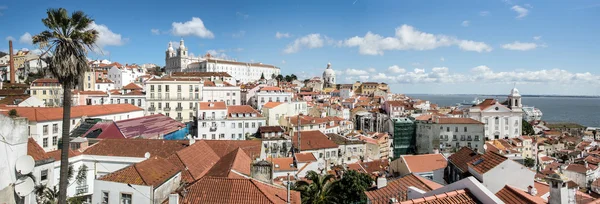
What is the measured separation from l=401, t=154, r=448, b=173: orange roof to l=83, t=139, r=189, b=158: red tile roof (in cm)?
1350

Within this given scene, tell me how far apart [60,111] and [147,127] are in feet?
27.6

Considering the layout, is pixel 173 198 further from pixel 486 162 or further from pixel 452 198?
pixel 486 162

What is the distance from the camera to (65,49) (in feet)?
35.1

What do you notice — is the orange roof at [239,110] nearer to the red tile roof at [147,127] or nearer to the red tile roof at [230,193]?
Result: the red tile roof at [147,127]

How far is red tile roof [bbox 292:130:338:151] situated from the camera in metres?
37.5

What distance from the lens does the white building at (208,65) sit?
110250mm

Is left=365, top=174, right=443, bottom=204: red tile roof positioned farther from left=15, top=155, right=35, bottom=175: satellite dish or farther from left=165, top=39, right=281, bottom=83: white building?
left=165, top=39, right=281, bottom=83: white building

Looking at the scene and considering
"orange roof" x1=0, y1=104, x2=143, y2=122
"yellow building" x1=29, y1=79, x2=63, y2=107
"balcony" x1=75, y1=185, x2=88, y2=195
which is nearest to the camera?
"balcony" x1=75, y1=185, x2=88, y2=195

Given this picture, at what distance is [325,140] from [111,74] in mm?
60235

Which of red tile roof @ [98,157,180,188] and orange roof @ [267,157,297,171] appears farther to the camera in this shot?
orange roof @ [267,157,297,171]

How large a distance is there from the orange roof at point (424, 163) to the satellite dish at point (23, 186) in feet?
59.9

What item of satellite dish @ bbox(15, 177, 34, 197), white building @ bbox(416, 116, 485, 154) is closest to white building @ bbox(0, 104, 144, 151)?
satellite dish @ bbox(15, 177, 34, 197)

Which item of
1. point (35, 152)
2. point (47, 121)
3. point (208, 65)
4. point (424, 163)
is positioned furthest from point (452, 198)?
point (208, 65)

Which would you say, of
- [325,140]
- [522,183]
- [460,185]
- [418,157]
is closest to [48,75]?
[460,185]
